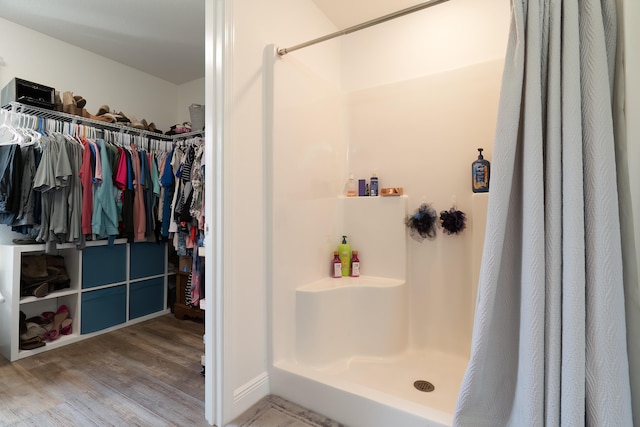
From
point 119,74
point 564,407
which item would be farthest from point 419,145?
point 119,74

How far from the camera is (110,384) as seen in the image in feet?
5.65

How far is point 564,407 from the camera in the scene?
0.80 meters

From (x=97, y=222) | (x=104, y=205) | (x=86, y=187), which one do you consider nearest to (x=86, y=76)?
(x=86, y=187)

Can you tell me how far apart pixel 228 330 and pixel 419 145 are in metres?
1.62

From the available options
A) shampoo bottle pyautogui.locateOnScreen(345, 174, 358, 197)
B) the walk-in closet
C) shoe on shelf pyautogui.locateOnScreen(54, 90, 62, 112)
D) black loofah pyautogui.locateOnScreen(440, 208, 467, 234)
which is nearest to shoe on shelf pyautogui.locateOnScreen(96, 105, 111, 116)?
the walk-in closet

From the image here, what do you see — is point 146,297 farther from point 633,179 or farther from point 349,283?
point 633,179

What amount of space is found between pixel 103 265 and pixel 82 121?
4.00ft

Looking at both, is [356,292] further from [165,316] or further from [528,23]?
[165,316]

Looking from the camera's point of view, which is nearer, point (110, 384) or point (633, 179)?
point (633, 179)

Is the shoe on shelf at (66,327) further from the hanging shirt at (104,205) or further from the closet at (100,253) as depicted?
the hanging shirt at (104,205)

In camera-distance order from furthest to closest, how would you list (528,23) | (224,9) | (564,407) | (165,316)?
(165,316) → (224,9) → (528,23) → (564,407)

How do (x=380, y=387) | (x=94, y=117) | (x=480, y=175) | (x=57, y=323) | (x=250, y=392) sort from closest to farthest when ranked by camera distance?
1. (x=250, y=392)
2. (x=380, y=387)
3. (x=480, y=175)
4. (x=57, y=323)
5. (x=94, y=117)

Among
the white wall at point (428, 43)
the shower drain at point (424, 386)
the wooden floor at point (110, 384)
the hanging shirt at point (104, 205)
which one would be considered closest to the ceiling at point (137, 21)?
the white wall at point (428, 43)

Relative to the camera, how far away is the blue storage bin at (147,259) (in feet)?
8.86
